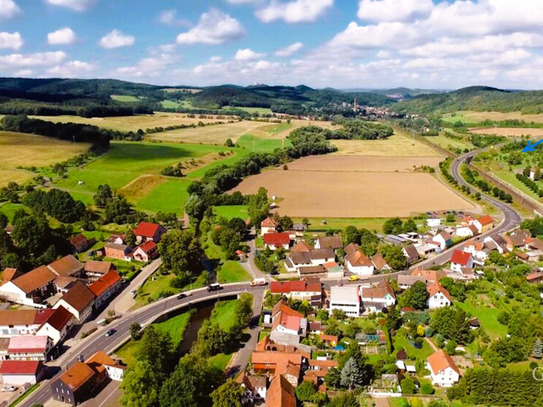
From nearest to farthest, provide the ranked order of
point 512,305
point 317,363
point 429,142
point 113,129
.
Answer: point 317,363
point 512,305
point 113,129
point 429,142

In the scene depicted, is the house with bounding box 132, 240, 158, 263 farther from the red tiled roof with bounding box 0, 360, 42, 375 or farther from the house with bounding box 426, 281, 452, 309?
the house with bounding box 426, 281, 452, 309

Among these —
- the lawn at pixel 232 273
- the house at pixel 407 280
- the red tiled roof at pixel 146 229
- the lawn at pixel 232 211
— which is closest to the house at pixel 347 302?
the house at pixel 407 280

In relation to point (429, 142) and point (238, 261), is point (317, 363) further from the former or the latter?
point (429, 142)

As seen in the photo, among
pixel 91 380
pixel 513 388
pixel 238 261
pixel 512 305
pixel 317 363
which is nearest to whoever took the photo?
pixel 513 388

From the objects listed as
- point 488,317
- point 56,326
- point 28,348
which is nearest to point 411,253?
point 488,317

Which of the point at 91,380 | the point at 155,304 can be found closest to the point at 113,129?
the point at 155,304

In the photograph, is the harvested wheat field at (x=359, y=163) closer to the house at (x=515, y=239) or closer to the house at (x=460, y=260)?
the house at (x=515, y=239)

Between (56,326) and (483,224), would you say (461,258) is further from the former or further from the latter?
(56,326)
